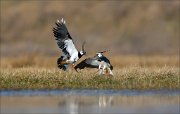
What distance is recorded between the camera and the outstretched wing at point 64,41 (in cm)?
2197

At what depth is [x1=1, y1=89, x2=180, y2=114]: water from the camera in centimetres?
1549

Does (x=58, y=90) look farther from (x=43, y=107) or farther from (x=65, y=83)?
(x=43, y=107)

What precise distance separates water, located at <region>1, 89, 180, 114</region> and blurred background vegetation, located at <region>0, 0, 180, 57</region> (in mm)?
33094

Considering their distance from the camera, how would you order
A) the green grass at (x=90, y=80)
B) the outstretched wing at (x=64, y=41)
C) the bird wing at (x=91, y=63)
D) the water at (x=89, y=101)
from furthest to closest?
the outstretched wing at (x=64, y=41) → the bird wing at (x=91, y=63) → the green grass at (x=90, y=80) → the water at (x=89, y=101)

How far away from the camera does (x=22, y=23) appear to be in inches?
2457

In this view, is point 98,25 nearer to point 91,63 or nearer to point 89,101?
point 91,63

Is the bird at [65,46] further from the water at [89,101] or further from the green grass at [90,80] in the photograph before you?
the water at [89,101]

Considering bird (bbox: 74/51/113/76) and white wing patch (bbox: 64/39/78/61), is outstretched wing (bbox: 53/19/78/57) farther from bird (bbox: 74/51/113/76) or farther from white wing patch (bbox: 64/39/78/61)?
bird (bbox: 74/51/113/76)

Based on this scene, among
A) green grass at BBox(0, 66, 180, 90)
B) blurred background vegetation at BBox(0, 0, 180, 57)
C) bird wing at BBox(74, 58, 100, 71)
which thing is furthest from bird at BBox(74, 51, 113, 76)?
blurred background vegetation at BBox(0, 0, 180, 57)

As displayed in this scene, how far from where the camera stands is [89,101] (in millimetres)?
17031

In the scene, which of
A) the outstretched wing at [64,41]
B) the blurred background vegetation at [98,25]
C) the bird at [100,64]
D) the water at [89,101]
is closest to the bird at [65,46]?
the outstretched wing at [64,41]

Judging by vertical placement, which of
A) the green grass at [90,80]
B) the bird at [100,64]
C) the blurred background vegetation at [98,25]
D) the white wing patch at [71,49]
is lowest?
the green grass at [90,80]

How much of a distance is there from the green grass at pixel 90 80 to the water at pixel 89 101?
526 millimetres

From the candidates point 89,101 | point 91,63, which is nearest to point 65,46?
point 91,63
